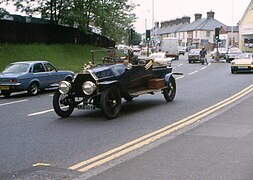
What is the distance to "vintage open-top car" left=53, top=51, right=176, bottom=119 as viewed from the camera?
33.3ft

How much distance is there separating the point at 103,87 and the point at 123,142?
8.85 feet

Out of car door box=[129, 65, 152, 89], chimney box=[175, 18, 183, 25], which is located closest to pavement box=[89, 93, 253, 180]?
car door box=[129, 65, 152, 89]

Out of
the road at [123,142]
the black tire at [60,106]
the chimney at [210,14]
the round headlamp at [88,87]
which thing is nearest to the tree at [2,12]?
the road at [123,142]

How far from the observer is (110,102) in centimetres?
1030

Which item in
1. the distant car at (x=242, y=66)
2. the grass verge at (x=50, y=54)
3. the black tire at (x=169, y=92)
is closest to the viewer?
the black tire at (x=169, y=92)

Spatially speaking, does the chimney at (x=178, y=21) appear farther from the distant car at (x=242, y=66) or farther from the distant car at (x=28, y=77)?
the distant car at (x=28, y=77)

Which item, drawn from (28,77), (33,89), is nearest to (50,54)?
(33,89)

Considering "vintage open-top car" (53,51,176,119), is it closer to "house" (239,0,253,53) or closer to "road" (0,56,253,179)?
"road" (0,56,253,179)

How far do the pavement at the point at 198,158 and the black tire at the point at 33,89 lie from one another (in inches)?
363

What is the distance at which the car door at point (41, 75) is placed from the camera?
17.0 meters

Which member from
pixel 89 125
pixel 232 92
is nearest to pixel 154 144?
pixel 89 125

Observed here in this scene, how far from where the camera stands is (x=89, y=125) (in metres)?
9.46

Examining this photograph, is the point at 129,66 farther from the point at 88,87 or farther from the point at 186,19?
the point at 186,19

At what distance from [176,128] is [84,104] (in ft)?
8.33
